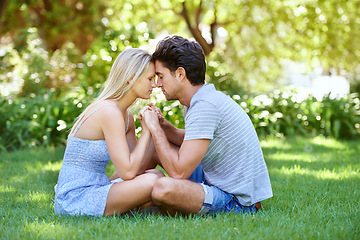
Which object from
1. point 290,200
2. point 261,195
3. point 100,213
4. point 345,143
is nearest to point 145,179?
point 100,213

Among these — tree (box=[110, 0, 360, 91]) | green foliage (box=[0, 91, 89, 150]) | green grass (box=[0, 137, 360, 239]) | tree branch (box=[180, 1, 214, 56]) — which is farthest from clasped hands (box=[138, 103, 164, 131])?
tree branch (box=[180, 1, 214, 56])

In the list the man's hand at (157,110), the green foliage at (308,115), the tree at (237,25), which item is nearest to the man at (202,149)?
the man's hand at (157,110)

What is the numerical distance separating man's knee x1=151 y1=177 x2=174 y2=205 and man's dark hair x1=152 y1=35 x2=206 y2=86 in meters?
0.87

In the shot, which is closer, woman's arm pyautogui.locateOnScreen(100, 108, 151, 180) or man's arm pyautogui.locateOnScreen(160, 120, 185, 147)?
woman's arm pyautogui.locateOnScreen(100, 108, 151, 180)

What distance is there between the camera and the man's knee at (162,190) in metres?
3.25

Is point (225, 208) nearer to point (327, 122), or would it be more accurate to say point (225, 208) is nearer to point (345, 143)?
point (345, 143)

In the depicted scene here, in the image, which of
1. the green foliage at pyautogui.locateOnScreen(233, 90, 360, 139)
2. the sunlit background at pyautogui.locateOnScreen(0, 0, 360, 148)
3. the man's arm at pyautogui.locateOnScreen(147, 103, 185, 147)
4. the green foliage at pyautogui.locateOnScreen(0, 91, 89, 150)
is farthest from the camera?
the green foliage at pyautogui.locateOnScreen(233, 90, 360, 139)

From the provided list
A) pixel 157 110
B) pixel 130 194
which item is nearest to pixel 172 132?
pixel 157 110

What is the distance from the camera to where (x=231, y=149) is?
11.3 feet

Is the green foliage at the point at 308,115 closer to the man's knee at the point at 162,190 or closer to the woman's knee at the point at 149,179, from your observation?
the woman's knee at the point at 149,179

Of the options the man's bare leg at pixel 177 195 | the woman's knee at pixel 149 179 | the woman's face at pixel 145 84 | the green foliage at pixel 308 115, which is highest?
the woman's face at pixel 145 84

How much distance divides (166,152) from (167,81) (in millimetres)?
627

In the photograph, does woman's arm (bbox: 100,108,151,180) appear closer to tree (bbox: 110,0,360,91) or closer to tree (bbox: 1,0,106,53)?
tree (bbox: 110,0,360,91)

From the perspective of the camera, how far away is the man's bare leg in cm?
326
